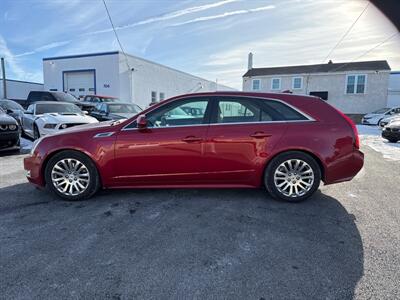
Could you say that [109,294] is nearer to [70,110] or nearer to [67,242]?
[67,242]

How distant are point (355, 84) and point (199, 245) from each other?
2658cm

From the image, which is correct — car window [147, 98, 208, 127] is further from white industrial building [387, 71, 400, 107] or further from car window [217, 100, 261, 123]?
white industrial building [387, 71, 400, 107]

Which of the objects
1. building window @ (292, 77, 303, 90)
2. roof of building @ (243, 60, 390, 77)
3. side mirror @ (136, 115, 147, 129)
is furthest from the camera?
building window @ (292, 77, 303, 90)

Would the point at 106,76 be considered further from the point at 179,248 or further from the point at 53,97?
the point at 179,248

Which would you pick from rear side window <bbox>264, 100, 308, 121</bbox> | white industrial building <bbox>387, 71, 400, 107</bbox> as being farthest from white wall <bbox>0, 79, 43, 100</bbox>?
white industrial building <bbox>387, 71, 400, 107</bbox>

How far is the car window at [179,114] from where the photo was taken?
403cm

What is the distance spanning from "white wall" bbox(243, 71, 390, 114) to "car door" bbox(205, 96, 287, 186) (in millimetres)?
23003

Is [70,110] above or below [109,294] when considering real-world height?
above

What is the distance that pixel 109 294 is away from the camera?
6.99 feet

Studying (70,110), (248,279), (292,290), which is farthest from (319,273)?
(70,110)

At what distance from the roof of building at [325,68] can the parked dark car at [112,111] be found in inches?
714

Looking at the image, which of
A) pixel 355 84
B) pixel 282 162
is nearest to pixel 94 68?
pixel 355 84

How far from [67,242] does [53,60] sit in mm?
27506

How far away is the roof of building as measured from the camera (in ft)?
79.6
